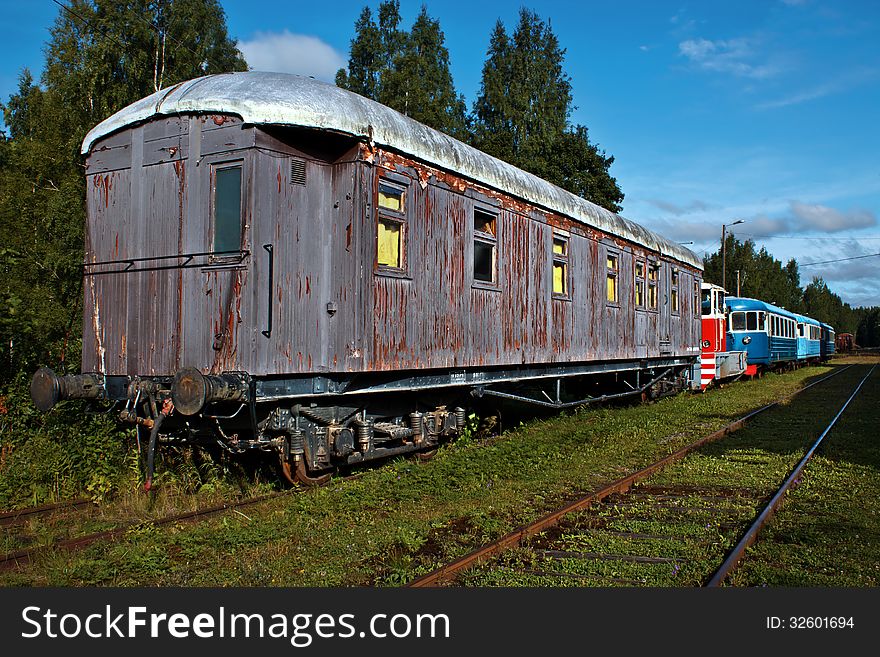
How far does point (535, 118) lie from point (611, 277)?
23.1m

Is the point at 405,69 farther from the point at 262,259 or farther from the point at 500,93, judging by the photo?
the point at 262,259

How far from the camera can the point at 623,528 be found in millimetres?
5941

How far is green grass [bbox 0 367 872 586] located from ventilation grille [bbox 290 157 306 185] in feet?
9.98

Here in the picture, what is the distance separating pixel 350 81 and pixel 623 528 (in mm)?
30290

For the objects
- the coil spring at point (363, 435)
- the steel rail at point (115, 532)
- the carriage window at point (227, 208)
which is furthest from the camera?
the coil spring at point (363, 435)

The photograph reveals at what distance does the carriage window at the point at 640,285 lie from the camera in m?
14.9

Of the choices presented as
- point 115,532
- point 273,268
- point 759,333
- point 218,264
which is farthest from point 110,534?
point 759,333

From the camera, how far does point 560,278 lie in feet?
38.8

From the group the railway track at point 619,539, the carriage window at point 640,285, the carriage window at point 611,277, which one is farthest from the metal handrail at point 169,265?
the carriage window at point 640,285

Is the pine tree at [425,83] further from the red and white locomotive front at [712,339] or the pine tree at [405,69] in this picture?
the red and white locomotive front at [712,339]

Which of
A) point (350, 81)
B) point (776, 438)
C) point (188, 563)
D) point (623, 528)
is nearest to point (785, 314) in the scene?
point (350, 81)

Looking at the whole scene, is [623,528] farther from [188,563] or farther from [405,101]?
[405,101]

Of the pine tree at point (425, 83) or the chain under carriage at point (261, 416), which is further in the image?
the pine tree at point (425, 83)

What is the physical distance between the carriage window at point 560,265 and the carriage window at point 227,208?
606cm
